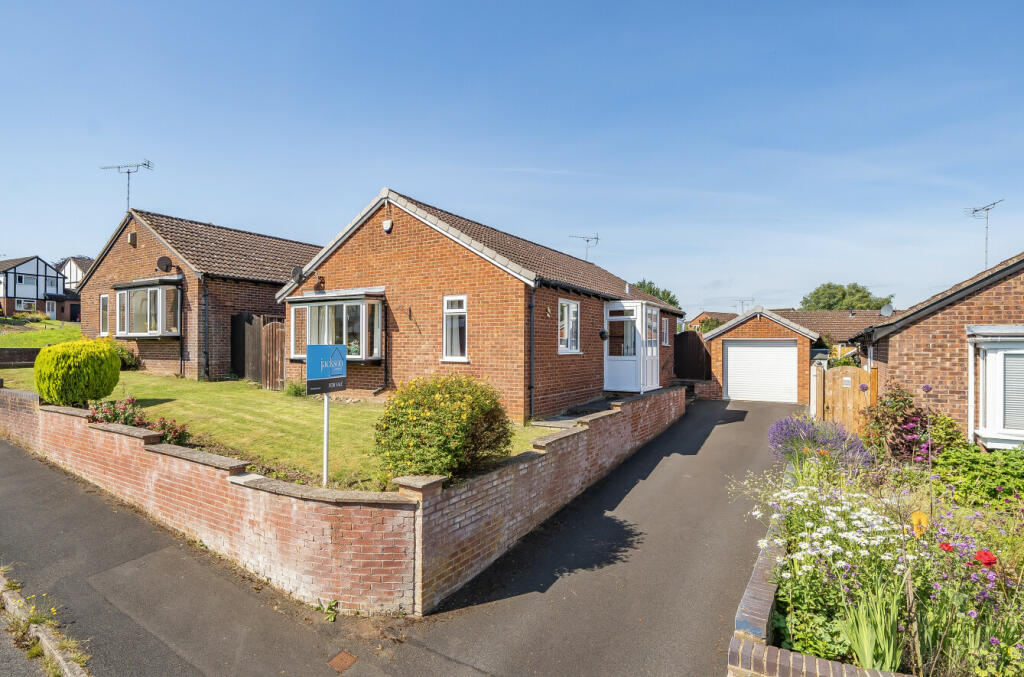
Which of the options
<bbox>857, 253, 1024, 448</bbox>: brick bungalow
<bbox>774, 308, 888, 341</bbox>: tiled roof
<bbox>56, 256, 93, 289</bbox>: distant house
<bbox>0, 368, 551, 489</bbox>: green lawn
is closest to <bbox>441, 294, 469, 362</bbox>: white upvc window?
<bbox>0, 368, 551, 489</bbox>: green lawn

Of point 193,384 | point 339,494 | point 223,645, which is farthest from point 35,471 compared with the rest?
point 339,494

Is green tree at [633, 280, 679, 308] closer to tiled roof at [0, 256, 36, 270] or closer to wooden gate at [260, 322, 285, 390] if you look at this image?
wooden gate at [260, 322, 285, 390]

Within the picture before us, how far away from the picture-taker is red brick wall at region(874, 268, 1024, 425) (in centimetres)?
1016

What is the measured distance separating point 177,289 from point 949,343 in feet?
72.4

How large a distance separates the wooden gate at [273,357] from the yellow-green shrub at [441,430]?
10438 mm

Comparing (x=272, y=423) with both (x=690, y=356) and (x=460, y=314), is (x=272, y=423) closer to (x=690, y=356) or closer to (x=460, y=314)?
(x=460, y=314)

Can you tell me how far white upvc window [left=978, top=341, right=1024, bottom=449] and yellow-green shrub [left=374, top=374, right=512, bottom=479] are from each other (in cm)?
914

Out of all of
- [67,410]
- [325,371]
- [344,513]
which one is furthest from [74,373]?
[344,513]

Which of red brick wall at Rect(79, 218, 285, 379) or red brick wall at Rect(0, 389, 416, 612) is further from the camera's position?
red brick wall at Rect(79, 218, 285, 379)

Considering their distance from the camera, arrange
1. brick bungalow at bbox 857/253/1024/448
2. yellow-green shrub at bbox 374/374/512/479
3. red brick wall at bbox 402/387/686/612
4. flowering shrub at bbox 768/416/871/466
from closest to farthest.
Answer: red brick wall at bbox 402/387/686/612 < yellow-green shrub at bbox 374/374/512/479 < flowering shrub at bbox 768/416/871/466 < brick bungalow at bbox 857/253/1024/448

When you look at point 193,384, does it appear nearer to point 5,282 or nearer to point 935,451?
point 935,451

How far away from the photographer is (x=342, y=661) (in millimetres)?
5078

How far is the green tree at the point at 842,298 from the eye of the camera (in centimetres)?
7762

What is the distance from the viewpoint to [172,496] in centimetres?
772
